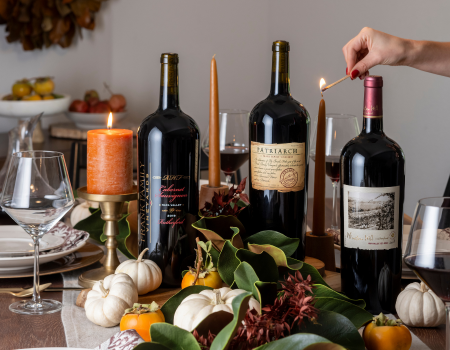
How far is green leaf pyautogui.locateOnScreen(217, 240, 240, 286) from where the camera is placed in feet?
1.91

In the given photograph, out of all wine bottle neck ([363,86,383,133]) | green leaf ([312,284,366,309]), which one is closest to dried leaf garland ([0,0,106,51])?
wine bottle neck ([363,86,383,133])

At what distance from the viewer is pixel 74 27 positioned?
9.05 ft

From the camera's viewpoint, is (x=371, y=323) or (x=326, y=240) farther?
(x=326, y=240)

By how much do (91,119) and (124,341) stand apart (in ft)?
7.19

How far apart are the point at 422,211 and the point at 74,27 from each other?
8.69 ft

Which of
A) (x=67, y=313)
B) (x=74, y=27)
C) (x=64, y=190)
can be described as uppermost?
(x=74, y=27)

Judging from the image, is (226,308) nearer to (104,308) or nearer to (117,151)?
(104,308)

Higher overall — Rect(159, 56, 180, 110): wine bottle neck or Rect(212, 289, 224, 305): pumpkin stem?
Rect(159, 56, 180, 110): wine bottle neck

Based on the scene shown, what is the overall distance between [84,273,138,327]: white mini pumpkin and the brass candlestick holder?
0.10m

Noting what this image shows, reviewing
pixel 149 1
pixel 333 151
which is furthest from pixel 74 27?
pixel 333 151

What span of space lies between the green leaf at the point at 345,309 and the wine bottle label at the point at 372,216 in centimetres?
11

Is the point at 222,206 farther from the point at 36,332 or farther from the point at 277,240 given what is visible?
the point at 36,332

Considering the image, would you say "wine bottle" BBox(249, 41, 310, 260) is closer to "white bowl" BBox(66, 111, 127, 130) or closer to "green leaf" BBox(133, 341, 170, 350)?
"green leaf" BBox(133, 341, 170, 350)

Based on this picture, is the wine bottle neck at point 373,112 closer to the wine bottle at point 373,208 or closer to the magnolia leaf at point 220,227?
the wine bottle at point 373,208
